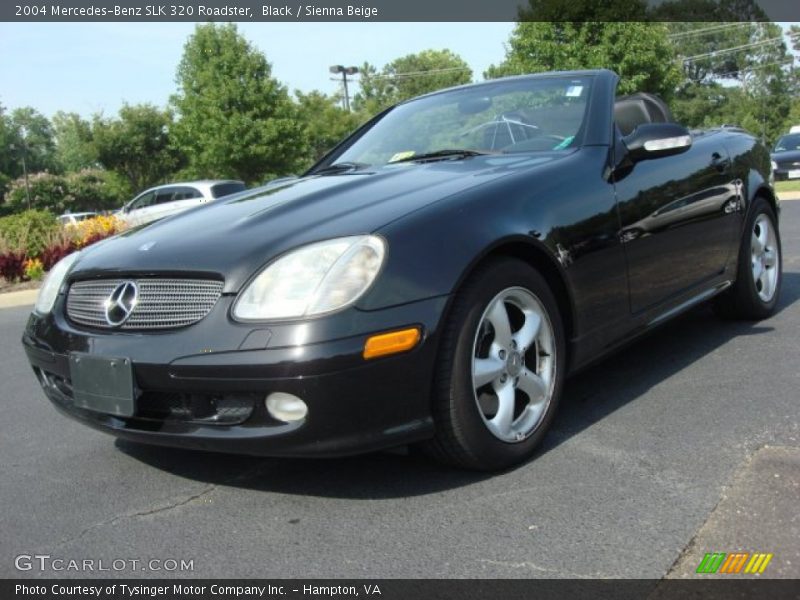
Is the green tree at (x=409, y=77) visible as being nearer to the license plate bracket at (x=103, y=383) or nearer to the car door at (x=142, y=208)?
the car door at (x=142, y=208)

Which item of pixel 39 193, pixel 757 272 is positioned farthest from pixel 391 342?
pixel 39 193

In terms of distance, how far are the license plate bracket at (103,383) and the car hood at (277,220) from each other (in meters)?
0.33

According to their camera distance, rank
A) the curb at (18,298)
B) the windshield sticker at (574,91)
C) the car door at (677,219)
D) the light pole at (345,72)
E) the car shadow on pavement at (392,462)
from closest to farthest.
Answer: the car shadow on pavement at (392,462) → the car door at (677,219) → the windshield sticker at (574,91) → the curb at (18,298) → the light pole at (345,72)

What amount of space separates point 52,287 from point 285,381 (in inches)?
53.9

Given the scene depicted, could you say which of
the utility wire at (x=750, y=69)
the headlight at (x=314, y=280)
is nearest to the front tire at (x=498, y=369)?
the headlight at (x=314, y=280)

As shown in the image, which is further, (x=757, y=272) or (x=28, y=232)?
(x=28, y=232)

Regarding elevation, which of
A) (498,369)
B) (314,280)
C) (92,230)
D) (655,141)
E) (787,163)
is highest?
(655,141)

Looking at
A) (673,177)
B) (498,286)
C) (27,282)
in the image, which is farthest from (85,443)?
(27,282)

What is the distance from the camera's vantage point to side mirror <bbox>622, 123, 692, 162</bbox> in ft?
11.6

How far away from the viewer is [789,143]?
2338cm

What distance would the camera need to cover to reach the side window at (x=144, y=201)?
20.5 metres

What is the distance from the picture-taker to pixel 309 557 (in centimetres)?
233

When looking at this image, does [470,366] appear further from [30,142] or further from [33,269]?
[30,142]

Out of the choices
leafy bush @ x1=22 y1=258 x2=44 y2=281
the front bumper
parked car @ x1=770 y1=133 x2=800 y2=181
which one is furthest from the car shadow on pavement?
parked car @ x1=770 y1=133 x2=800 y2=181
